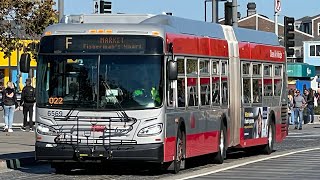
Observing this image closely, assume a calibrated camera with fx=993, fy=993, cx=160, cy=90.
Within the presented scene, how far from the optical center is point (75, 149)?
18078 millimetres

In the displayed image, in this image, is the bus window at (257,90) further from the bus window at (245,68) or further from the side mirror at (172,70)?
the side mirror at (172,70)

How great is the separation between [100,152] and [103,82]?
129 cm

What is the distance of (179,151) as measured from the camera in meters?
19.2

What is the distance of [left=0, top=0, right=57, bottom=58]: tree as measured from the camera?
29.3m

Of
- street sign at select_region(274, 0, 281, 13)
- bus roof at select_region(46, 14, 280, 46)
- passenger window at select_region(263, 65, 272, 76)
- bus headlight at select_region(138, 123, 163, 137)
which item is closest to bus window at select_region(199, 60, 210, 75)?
bus roof at select_region(46, 14, 280, 46)

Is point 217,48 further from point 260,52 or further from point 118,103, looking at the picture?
point 118,103

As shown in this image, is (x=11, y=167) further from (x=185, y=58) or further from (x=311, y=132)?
(x=311, y=132)

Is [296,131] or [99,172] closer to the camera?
[99,172]

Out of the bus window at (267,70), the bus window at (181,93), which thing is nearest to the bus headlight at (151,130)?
the bus window at (181,93)

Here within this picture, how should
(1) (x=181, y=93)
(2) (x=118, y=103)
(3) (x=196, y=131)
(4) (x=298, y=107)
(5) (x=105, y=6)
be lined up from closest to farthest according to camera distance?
1. (2) (x=118, y=103)
2. (1) (x=181, y=93)
3. (3) (x=196, y=131)
4. (5) (x=105, y=6)
5. (4) (x=298, y=107)

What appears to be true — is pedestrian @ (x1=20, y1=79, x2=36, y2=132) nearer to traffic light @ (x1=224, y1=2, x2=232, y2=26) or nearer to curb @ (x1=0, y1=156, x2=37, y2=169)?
traffic light @ (x1=224, y1=2, x2=232, y2=26)

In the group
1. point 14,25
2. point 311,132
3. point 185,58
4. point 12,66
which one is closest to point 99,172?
point 185,58

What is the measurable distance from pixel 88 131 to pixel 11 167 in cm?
321

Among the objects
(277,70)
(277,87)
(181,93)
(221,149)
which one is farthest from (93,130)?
(277,70)
